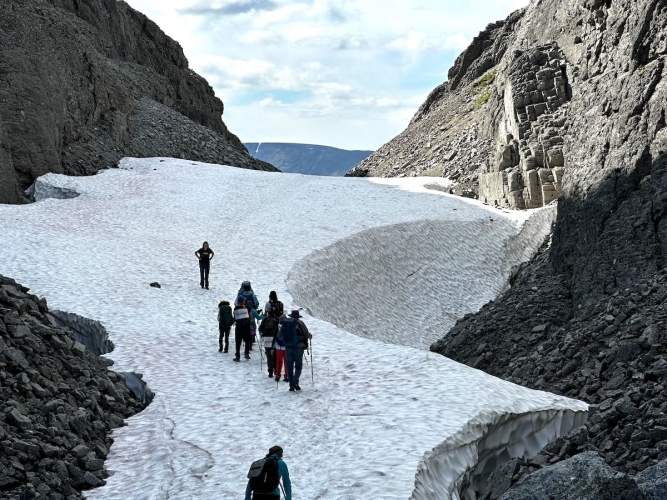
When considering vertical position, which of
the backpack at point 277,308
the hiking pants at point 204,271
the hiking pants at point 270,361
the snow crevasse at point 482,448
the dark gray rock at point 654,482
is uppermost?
the hiking pants at point 204,271

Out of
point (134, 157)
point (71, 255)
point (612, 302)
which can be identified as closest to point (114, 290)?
point (71, 255)

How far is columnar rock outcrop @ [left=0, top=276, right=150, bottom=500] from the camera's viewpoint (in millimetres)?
12203

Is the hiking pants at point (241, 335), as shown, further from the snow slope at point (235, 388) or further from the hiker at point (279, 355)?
the hiker at point (279, 355)

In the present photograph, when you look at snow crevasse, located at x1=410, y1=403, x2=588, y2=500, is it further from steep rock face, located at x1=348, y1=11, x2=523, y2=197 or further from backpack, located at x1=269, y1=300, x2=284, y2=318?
steep rock face, located at x1=348, y1=11, x2=523, y2=197

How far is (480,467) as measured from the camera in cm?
1498

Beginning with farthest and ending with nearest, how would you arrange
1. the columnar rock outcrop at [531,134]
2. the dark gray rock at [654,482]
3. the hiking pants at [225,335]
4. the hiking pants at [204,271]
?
the columnar rock outcrop at [531,134] → the hiking pants at [204,271] → the hiking pants at [225,335] → the dark gray rock at [654,482]

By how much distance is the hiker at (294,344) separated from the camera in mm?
17188

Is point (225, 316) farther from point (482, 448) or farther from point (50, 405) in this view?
point (482, 448)

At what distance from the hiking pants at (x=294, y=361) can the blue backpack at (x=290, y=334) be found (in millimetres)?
134

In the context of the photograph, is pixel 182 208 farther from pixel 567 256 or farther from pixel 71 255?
pixel 567 256

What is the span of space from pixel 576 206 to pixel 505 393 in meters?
14.3

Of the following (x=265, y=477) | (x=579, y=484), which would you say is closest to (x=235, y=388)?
(x=265, y=477)

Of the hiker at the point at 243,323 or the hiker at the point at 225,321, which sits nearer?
the hiker at the point at 243,323

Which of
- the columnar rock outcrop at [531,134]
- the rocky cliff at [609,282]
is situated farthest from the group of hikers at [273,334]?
the columnar rock outcrop at [531,134]
